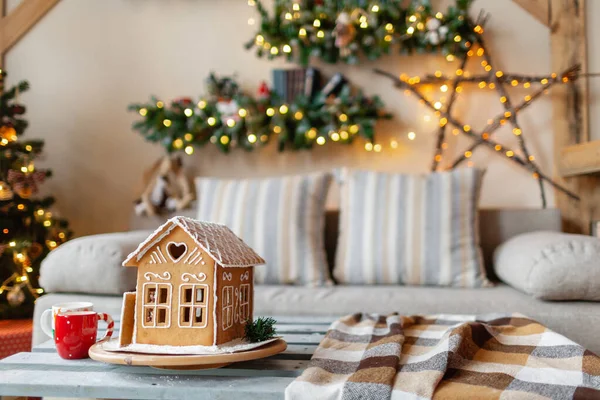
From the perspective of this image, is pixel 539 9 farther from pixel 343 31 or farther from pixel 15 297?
pixel 15 297

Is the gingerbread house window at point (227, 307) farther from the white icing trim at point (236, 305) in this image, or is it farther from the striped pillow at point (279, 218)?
the striped pillow at point (279, 218)

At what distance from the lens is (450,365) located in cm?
110

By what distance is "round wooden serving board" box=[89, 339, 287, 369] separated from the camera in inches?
40.7

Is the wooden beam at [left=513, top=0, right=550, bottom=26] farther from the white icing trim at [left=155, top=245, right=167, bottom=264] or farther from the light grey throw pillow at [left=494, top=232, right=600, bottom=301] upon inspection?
the white icing trim at [left=155, top=245, right=167, bottom=264]

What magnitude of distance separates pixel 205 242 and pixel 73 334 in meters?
0.36

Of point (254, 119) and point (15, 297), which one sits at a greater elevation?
point (254, 119)

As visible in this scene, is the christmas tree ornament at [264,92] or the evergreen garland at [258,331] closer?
the evergreen garland at [258,331]

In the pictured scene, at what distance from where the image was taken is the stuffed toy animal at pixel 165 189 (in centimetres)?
281

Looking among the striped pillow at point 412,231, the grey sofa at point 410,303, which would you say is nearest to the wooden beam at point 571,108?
the striped pillow at point 412,231

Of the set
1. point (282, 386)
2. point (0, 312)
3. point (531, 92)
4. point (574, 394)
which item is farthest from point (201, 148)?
point (574, 394)

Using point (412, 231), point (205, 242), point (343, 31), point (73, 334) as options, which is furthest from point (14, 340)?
point (343, 31)

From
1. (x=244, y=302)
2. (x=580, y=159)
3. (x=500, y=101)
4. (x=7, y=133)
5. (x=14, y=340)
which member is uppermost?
(x=500, y=101)

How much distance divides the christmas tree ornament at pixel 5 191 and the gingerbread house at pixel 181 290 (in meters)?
1.62

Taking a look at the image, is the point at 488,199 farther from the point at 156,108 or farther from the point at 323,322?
the point at 156,108
